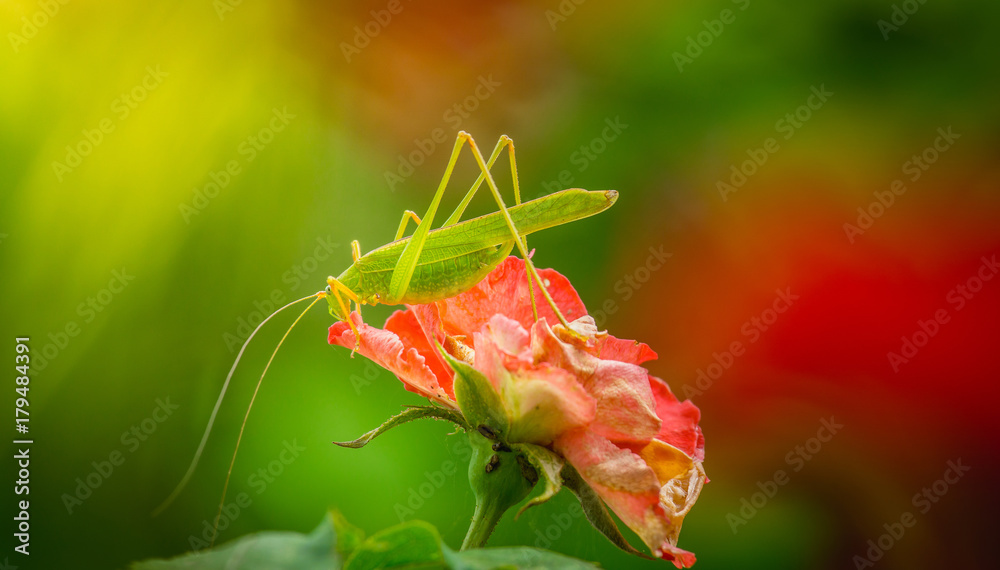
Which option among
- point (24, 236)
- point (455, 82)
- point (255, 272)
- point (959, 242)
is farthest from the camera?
point (455, 82)

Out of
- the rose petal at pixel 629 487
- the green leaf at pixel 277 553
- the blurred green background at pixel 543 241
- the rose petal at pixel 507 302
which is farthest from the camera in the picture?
the blurred green background at pixel 543 241

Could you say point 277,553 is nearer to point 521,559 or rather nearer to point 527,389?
point 521,559

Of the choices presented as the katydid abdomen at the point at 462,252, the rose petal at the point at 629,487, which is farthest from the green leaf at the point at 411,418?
the katydid abdomen at the point at 462,252

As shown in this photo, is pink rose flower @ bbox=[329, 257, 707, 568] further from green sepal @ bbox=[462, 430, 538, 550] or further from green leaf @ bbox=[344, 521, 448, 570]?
green leaf @ bbox=[344, 521, 448, 570]

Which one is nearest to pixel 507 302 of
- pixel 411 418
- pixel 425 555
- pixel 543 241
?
pixel 411 418

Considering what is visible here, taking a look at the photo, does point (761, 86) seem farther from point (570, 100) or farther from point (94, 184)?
point (94, 184)

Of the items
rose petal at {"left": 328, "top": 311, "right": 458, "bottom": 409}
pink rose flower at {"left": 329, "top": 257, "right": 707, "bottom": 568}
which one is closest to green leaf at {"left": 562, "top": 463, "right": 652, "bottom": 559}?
pink rose flower at {"left": 329, "top": 257, "right": 707, "bottom": 568}

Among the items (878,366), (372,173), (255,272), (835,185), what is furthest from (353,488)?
(835,185)

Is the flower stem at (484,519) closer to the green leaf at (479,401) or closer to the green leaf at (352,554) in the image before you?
the green leaf at (479,401)
